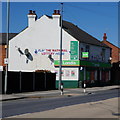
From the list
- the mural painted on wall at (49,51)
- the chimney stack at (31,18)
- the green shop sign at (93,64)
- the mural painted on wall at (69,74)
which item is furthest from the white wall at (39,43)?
the green shop sign at (93,64)

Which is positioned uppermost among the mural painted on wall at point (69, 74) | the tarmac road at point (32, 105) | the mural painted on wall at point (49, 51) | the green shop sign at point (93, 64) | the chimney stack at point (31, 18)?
the chimney stack at point (31, 18)

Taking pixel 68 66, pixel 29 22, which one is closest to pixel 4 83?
pixel 68 66

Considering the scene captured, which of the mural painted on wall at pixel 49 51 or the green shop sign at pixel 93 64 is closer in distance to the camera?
the mural painted on wall at pixel 49 51

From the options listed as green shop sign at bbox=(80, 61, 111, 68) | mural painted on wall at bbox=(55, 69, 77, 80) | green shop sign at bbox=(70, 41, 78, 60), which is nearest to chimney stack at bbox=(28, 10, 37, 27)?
green shop sign at bbox=(70, 41, 78, 60)

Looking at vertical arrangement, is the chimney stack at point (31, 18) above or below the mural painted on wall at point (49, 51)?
above

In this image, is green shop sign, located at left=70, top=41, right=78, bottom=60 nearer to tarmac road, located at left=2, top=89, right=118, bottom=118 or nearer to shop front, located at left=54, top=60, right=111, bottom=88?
shop front, located at left=54, top=60, right=111, bottom=88

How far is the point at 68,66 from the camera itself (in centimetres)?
4403

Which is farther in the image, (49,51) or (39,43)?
(39,43)

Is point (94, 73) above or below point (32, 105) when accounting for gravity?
above

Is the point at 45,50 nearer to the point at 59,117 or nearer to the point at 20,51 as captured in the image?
the point at 20,51

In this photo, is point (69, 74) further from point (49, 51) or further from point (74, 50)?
point (49, 51)

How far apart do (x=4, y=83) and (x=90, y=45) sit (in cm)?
2168

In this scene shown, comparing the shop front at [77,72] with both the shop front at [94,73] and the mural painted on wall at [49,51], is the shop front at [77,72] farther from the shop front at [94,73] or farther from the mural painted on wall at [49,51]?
the mural painted on wall at [49,51]

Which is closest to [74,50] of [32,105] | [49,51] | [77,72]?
[77,72]
